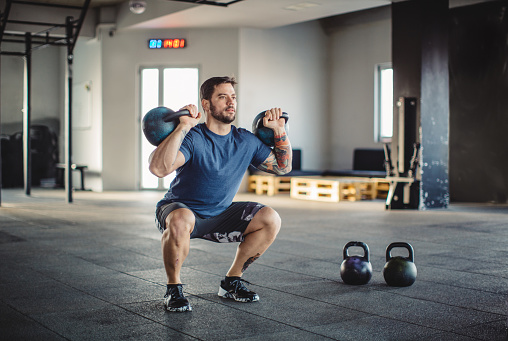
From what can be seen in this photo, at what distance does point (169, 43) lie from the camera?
10.6 metres

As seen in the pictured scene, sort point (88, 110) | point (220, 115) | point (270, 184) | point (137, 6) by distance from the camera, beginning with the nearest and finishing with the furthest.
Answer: point (220, 115) → point (137, 6) → point (270, 184) → point (88, 110)

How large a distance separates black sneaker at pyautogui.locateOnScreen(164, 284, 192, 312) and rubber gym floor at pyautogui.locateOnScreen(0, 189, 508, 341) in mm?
36

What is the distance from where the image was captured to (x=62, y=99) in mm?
12703

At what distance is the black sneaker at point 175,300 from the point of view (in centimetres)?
284

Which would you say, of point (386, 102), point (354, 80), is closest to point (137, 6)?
point (354, 80)

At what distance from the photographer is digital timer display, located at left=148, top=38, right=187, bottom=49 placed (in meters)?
10.6

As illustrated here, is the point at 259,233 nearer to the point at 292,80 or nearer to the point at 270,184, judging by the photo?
the point at 270,184

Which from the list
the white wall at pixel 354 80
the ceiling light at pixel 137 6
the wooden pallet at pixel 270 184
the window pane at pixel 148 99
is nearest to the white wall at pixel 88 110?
the window pane at pixel 148 99

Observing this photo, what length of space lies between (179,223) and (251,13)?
692 centimetres

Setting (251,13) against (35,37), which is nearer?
(35,37)

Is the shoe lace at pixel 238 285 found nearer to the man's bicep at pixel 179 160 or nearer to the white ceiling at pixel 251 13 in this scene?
the man's bicep at pixel 179 160

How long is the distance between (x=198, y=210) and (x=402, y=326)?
107cm

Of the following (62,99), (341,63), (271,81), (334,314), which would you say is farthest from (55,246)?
(62,99)

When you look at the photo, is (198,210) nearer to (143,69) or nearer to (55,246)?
(55,246)
